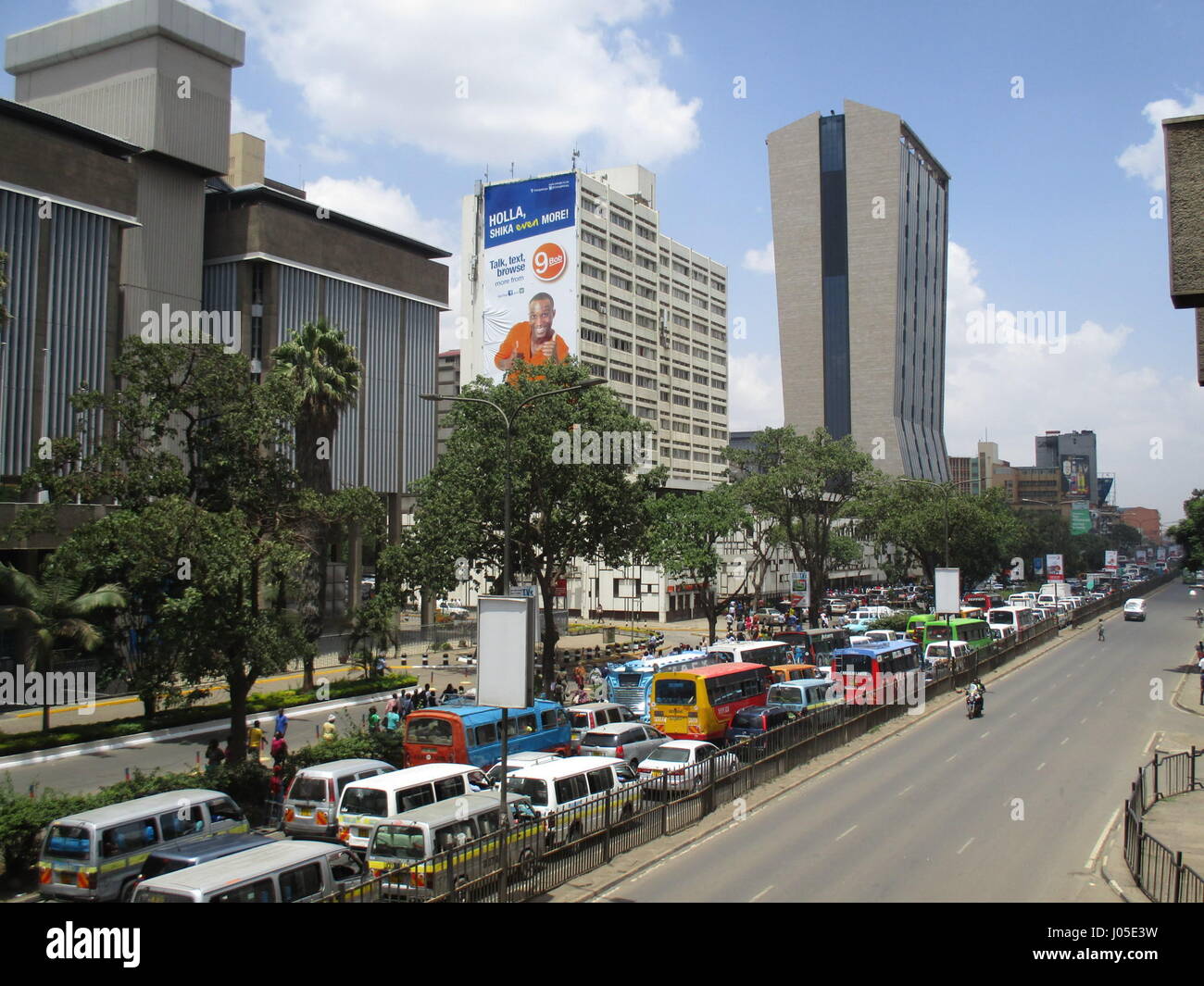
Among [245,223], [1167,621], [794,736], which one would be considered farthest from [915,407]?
[794,736]

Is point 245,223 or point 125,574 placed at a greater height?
point 245,223

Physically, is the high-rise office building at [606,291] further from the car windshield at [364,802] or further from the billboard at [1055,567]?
the car windshield at [364,802]

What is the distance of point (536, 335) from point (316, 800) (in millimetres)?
85711

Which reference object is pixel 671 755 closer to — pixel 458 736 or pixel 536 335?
pixel 458 736

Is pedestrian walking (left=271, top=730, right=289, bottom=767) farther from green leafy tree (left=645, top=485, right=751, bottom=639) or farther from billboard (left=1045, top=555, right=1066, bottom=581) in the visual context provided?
billboard (left=1045, top=555, right=1066, bottom=581)

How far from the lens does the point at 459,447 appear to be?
36406 millimetres

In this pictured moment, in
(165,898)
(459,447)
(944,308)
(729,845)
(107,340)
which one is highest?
(944,308)

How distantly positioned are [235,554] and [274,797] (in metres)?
5.18

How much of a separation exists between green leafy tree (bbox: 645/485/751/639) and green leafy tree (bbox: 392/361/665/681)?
12.8 metres

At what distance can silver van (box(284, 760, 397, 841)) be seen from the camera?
58.4ft

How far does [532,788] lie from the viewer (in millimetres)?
18281

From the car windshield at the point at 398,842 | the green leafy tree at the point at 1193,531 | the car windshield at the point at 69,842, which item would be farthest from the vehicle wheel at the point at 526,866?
the green leafy tree at the point at 1193,531
